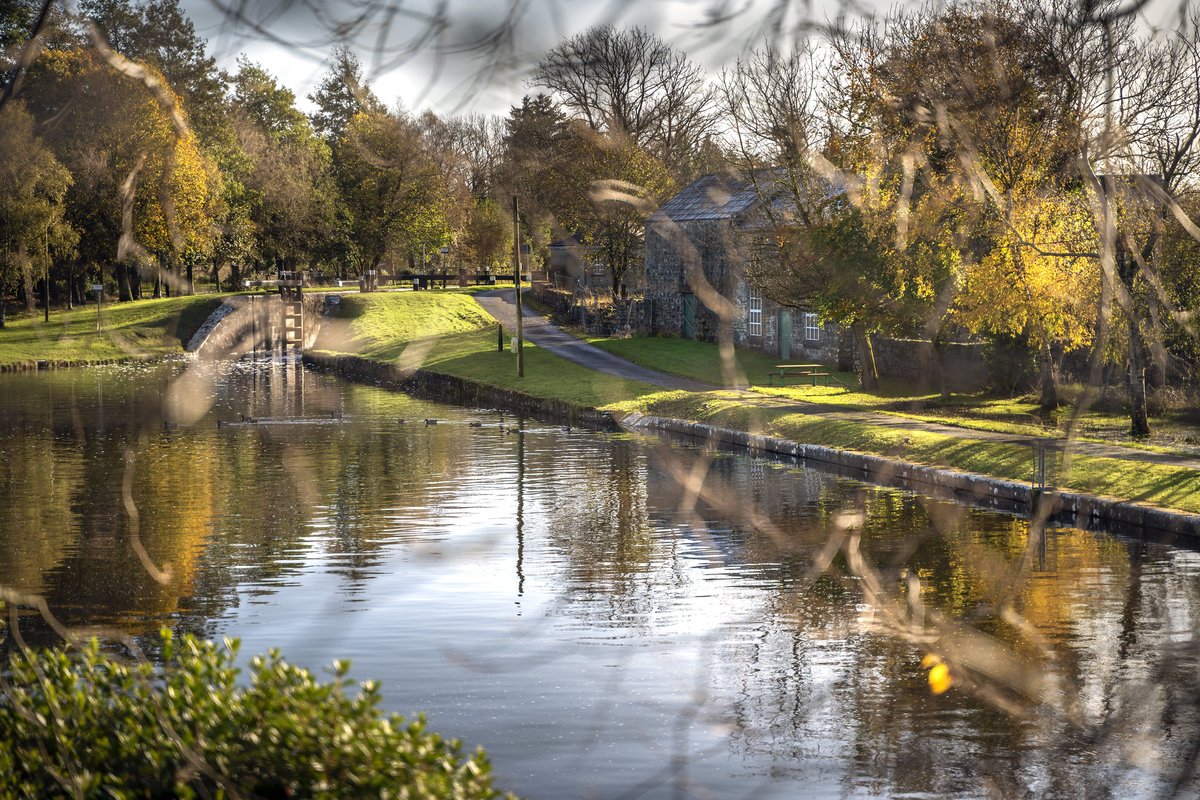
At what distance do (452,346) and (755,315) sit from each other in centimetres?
1632

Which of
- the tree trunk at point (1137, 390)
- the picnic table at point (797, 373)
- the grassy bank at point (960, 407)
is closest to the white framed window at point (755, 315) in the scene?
the grassy bank at point (960, 407)

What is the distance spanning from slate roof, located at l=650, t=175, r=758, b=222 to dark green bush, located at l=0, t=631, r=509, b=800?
47080 millimetres

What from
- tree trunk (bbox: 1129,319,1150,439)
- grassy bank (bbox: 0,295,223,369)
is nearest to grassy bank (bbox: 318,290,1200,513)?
tree trunk (bbox: 1129,319,1150,439)

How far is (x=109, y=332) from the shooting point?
70.8 m

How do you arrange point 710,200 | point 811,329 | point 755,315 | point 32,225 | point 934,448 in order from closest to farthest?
point 934,448, point 811,329, point 755,315, point 710,200, point 32,225

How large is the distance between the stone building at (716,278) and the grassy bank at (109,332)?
26192 mm

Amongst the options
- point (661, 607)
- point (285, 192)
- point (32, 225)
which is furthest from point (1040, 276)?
point (285, 192)

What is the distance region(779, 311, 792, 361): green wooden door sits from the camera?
51625mm

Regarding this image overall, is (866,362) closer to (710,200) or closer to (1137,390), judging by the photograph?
(1137,390)

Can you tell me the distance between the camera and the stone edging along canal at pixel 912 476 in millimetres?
21312

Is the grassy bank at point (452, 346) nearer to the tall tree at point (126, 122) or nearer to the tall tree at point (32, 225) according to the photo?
the tall tree at point (32, 225)

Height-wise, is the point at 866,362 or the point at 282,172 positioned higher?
the point at 282,172

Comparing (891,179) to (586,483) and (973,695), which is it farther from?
(973,695)

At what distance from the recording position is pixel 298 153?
8712cm
